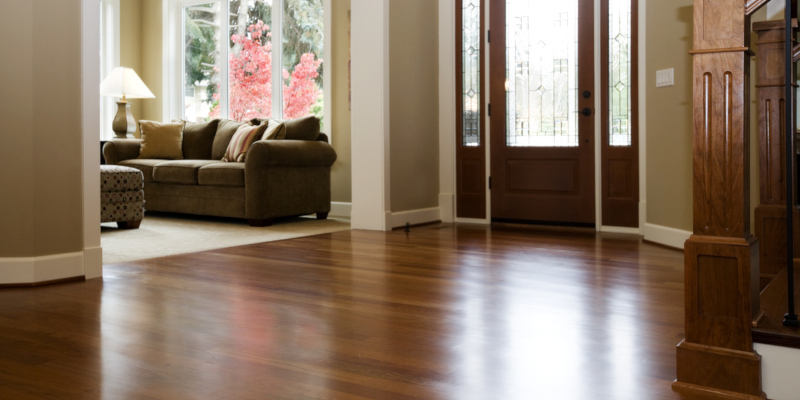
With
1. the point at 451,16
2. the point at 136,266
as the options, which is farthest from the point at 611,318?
the point at 451,16

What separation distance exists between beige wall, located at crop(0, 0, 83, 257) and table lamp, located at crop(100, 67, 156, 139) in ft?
13.5

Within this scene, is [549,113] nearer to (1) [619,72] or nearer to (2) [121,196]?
(1) [619,72]

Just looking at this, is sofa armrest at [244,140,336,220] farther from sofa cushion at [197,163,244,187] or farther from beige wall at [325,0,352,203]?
beige wall at [325,0,352,203]

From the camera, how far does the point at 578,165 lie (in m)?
5.58

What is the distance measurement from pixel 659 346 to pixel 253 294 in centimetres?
167

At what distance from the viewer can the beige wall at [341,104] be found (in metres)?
6.68

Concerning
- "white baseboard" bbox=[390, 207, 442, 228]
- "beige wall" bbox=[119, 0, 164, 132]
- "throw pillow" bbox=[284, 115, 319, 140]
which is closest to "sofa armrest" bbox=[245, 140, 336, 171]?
"throw pillow" bbox=[284, 115, 319, 140]

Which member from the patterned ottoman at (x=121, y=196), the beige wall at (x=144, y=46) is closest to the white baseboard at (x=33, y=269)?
the patterned ottoman at (x=121, y=196)

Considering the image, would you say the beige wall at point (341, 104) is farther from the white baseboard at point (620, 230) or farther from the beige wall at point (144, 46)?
the beige wall at point (144, 46)

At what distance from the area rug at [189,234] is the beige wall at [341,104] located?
1.68 feet

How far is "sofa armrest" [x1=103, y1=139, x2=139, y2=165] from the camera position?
6758mm

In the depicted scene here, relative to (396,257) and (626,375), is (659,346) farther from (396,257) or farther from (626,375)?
(396,257)

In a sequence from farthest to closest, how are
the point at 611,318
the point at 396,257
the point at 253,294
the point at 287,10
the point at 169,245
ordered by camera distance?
the point at 287,10 < the point at 169,245 < the point at 396,257 < the point at 253,294 < the point at 611,318

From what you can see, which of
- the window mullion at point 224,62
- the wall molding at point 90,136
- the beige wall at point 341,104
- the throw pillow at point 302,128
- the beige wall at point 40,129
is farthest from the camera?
the window mullion at point 224,62
